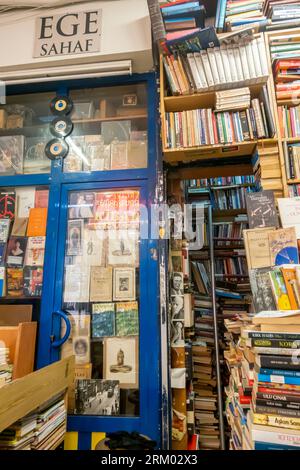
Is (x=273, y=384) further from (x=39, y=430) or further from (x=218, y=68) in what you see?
(x=218, y=68)

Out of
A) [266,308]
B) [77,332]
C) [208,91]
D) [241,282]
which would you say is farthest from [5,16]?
[241,282]

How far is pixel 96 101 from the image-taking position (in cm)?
242

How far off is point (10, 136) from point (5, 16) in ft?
3.18

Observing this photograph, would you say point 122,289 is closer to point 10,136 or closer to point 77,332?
point 77,332

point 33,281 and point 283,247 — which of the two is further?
point 33,281

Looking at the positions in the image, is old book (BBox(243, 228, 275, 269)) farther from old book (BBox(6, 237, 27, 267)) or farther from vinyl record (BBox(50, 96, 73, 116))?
vinyl record (BBox(50, 96, 73, 116))

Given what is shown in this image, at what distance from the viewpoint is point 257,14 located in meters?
1.90

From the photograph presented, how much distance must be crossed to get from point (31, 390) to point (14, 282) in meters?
1.01

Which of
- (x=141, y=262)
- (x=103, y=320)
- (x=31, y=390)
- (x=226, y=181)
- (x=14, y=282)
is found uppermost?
(x=226, y=181)

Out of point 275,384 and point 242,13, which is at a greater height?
point 242,13

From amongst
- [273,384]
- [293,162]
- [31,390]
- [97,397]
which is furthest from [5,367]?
[293,162]

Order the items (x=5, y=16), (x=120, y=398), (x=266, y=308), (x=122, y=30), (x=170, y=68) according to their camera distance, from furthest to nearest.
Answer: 1. (x=5, y=16)
2. (x=122, y=30)
3. (x=170, y=68)
4. (x=120, y=398)
5. (x=266, y=308)

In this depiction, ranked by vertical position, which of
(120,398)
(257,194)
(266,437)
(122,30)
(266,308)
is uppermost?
(122,30)

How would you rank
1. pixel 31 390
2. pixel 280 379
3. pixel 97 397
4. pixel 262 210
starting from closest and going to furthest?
pixel 280 379 < pixel 31 390 < pixel 262 210 < pixel 97 397
